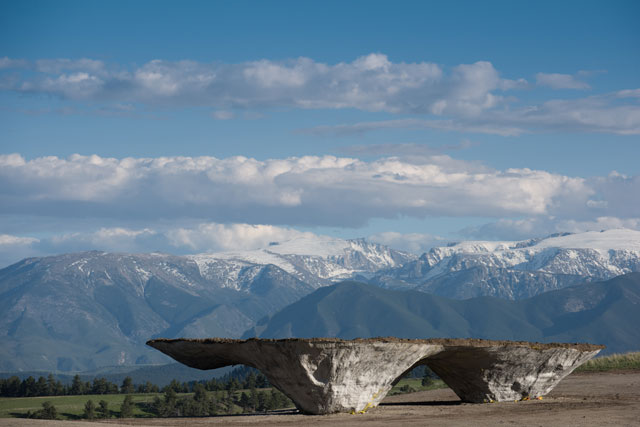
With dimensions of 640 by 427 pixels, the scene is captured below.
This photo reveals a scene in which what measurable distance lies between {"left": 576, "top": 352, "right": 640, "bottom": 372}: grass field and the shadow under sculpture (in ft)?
63.8

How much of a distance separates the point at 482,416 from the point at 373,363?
17.5 feet

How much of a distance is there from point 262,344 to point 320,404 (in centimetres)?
389

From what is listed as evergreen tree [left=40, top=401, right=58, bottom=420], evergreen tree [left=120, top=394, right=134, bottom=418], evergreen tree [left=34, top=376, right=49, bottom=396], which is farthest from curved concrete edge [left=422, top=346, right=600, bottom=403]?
evergreen tree [left=34, top=376, right=49, bottom=396]

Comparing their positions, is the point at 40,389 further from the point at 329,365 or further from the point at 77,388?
the point at 329,365

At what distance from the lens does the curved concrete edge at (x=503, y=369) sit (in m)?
40.1

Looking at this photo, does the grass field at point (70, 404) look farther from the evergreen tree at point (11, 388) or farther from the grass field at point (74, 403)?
the evergreen tree at point (11, 388)

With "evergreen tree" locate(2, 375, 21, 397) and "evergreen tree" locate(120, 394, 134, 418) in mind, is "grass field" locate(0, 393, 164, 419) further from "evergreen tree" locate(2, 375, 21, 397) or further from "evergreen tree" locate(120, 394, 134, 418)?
"evergreen tree" locate(2, 375, 21, 397)

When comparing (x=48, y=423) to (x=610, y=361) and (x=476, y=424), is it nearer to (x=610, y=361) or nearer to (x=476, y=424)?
(x=476, y=424)

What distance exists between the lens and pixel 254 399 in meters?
136

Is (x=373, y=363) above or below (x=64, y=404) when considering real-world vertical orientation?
above

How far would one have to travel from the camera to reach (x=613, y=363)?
204 ft

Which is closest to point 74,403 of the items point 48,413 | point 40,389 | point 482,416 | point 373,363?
point 40,389

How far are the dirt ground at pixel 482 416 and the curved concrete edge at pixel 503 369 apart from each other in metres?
0.78

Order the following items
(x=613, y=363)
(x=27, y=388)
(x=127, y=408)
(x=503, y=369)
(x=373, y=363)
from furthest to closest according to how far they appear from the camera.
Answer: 1. (x=27, y=388)
2. (x=127, y=408)
3. (x=613, y=363)
4. (x=503, y=369)
5. (x=373, y=363)
